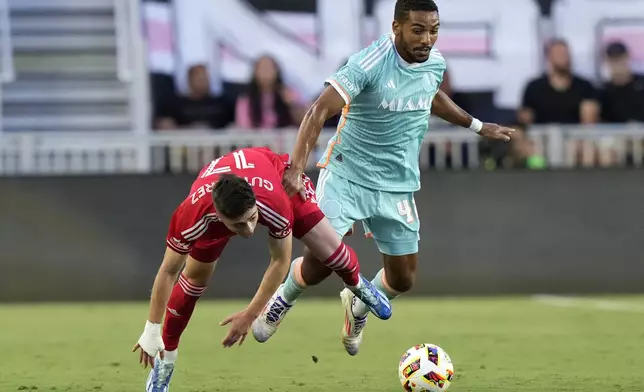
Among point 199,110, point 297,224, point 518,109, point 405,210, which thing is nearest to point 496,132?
point 405,210

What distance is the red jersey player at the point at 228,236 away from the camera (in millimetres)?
7836

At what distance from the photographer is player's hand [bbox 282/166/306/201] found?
8641 millimetres

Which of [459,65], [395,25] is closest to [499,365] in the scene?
[395,25]

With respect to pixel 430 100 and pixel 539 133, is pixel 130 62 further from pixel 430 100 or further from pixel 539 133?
pixel 430 100

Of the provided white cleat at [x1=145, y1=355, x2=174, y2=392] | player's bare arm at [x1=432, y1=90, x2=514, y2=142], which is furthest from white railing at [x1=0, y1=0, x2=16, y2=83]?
white cleat at [x1=145, y1=355, x2=174, y2=392]

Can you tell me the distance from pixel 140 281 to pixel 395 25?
7630mm

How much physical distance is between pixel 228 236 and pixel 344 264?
933 mm

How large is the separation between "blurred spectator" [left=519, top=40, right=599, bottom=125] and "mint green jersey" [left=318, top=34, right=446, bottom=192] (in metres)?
6.99

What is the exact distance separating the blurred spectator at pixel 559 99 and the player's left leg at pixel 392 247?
22.5 ft

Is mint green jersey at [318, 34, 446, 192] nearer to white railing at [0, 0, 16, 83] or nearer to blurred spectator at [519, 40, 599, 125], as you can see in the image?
blurred spectator at [519, 40, 599, 125]

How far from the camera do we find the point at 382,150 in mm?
9820

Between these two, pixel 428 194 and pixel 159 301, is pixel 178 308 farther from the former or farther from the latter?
pixel 428 194

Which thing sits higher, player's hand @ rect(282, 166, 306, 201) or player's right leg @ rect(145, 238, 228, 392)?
player's hand @ rect(282, 166, 306, 201)

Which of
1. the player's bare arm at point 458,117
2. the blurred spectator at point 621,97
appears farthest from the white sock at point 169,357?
the blurred spectator at point 621,97
